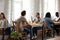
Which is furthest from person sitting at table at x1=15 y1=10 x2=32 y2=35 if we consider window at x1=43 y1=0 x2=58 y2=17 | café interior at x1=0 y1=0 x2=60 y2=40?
window at x1=43 y1=0 x2=58 y2=17

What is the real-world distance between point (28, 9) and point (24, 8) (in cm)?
28

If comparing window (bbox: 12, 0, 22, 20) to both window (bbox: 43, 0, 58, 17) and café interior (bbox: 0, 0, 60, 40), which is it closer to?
café interior (bbox: 0, 0, 60, 40)

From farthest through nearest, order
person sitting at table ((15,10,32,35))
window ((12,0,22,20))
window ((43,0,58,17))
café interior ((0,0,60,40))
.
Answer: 1. window ((43,0,58,17))
2. window ((12,0,22,20))
3. café interior ((0,0,60,40))
4. person sitting at table ((15,10,32,35))

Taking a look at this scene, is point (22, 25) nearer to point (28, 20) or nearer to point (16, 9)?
point (16, 9)

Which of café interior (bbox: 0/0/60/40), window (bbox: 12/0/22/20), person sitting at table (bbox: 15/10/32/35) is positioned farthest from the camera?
window (bbox: 12/0/22/20)

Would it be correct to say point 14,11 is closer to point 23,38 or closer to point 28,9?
point 28,9

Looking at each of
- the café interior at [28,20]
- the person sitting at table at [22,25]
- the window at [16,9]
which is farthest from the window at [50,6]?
the person sitting at table at [22,25]

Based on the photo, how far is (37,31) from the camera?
7449 mm

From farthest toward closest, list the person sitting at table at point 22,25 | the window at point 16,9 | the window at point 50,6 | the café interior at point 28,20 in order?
the window at point 50,6, the window at point 16,9, the café interior at point 28,20, the person sitting at table at point 22,25

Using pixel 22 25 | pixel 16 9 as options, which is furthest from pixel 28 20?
pixel 22 25

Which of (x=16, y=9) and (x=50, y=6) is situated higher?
(x=50, y=6)

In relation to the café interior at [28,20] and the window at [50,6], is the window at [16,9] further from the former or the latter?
the window at [50,6]

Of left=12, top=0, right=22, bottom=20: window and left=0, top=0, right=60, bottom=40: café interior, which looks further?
left=12, top=0, right=22, bottom=20: window

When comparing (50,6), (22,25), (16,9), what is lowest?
(22,25)
